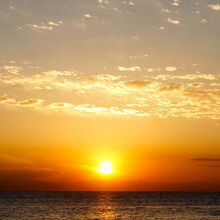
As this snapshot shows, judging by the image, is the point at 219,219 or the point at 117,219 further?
the point at 117,219

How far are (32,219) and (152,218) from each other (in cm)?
2120

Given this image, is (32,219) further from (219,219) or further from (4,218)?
(219,219)

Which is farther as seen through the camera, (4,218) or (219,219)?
(4,218)

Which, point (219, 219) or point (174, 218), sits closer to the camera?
point (219, 219)

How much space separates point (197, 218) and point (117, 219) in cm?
1412

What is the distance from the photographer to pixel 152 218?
7750cm

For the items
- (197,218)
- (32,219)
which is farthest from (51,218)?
(197,218)

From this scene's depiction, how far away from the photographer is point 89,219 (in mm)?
79375

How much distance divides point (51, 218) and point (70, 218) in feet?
11.8

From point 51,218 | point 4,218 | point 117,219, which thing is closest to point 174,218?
point 117,219

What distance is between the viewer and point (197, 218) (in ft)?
249

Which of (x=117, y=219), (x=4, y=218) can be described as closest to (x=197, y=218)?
(x=117, y=219)

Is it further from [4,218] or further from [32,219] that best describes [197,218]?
[4,218]

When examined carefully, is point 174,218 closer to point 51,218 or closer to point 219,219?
point 219,219
